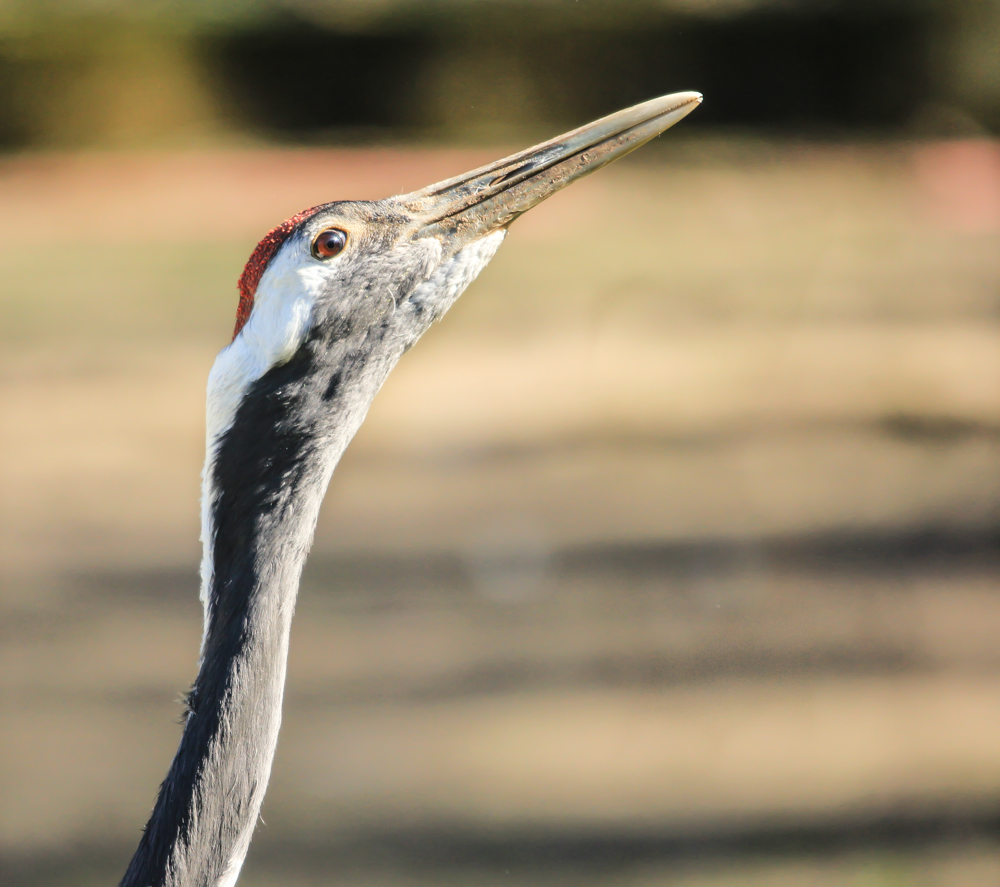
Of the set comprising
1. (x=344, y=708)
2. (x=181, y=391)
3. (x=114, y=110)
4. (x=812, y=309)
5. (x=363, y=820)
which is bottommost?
(x=363, y=820)

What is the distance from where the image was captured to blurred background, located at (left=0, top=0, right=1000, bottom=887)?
2.96m

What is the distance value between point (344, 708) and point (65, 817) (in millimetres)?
839

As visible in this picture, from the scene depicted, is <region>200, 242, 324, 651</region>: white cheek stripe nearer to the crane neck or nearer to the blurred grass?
the crane neck

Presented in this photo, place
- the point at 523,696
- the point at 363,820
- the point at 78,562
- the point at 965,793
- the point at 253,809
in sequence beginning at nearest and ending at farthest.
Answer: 1. the point at 253,809
2. the point at 363,820
3. the point at 965,793
4. the point at 523,696
5. the point at 78,562

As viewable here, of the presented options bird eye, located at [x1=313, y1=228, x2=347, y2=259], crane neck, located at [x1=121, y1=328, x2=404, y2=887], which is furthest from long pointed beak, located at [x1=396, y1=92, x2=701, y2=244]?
crane neck, located at [x1=121, y1=328, x2=404, y2=887]

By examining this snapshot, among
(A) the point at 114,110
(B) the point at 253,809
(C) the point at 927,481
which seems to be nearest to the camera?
(B) the point at 253,809

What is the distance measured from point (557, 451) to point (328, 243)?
3.23 metres

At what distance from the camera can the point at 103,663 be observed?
3.36m

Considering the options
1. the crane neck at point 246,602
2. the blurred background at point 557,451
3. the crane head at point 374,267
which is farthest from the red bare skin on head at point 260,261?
the blurred background at point 557,451

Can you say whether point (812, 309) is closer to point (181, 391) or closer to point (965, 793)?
point (965, 793)

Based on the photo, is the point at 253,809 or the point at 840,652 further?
the point at 840,652

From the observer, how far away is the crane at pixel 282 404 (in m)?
1.17

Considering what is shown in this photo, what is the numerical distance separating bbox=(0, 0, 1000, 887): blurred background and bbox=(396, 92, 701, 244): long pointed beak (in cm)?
194

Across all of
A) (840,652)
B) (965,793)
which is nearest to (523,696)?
(840,652)
